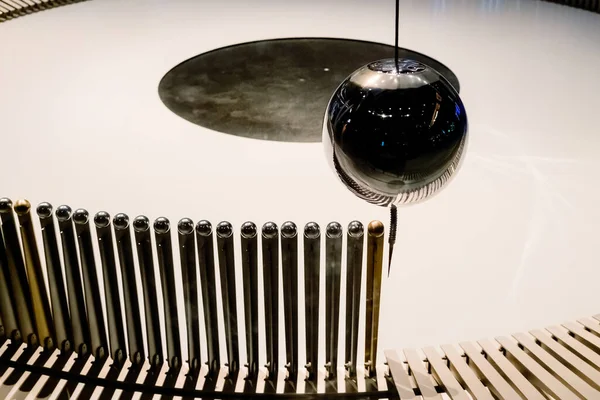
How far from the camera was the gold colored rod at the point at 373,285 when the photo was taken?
2.25 meters

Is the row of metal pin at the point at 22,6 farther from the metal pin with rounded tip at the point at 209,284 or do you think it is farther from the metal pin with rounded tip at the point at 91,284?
the metal pin with rounded tip at the point at 209,284

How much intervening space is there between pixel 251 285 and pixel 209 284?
0.16 meters

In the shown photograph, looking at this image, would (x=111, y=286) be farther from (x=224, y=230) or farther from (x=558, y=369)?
(x=558, y=369)

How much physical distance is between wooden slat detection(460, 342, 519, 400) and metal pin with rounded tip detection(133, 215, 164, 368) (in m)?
1.19

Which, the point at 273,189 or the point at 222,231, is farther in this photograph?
the point at 273,189

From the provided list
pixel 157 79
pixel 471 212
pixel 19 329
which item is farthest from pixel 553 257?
pixel 157 79

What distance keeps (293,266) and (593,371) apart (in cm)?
113

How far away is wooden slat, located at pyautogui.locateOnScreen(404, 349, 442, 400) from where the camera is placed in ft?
7.39

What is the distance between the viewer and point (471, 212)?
4375 millimetres

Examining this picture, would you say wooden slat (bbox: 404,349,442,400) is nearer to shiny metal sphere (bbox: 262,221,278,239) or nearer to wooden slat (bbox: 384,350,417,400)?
wooden slat (bbox: 384,350,417,400)

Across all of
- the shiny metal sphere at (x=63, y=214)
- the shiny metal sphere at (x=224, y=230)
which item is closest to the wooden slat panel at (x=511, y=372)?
the shiny metal sphere at (x=224, y=230)

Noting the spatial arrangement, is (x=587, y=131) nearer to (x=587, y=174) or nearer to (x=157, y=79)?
(x=587, y=174)

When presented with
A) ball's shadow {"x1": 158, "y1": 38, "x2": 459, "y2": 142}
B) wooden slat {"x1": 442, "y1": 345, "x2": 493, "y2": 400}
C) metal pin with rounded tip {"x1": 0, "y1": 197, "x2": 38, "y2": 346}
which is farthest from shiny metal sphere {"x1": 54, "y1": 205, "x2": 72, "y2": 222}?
ball's shadow {"x1": 158, "y1": 38, "x2": 459, "y2": 142}

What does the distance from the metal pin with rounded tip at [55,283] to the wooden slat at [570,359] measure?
1.87 metres
